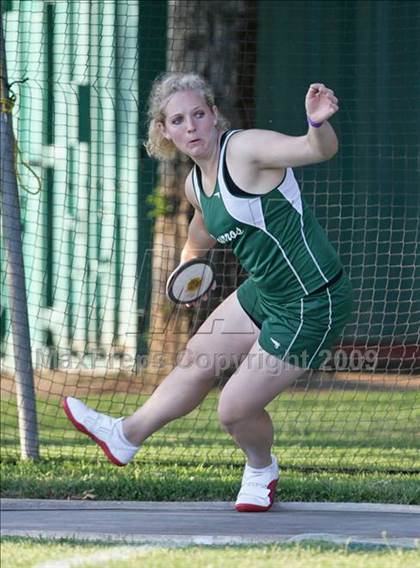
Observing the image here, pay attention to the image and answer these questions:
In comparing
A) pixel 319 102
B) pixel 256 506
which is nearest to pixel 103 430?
pixel 256 506

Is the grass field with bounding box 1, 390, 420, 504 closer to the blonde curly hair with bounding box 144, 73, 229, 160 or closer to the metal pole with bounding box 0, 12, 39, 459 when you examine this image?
the metal pole with bounding box 0, 12, 39, 459

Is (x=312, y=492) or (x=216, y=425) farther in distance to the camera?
(x=216, y=425)

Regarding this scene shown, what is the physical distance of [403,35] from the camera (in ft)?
34.4

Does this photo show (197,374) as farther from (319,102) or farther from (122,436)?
(319,102)

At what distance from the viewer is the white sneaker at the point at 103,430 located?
17.6 ft

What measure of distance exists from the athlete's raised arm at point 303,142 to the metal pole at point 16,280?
2099mm

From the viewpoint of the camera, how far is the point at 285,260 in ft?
17.1

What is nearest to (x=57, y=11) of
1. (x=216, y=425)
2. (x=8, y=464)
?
(x=216, y=425)

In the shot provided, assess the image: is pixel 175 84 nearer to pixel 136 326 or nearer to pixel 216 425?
pixel 216 425

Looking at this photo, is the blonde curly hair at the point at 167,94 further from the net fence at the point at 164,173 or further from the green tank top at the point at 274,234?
the net fence at the point at 164,173

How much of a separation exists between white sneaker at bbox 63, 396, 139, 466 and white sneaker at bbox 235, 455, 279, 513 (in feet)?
1.82

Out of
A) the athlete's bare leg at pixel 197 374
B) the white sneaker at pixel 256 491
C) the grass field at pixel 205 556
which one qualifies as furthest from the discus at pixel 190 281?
the grass field at pixel 205 556

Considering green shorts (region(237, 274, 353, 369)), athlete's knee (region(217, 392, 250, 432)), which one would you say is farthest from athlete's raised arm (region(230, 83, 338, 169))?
athlete's knee (region(217, 392, 250, 432))

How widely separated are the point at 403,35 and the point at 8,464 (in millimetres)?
5380
